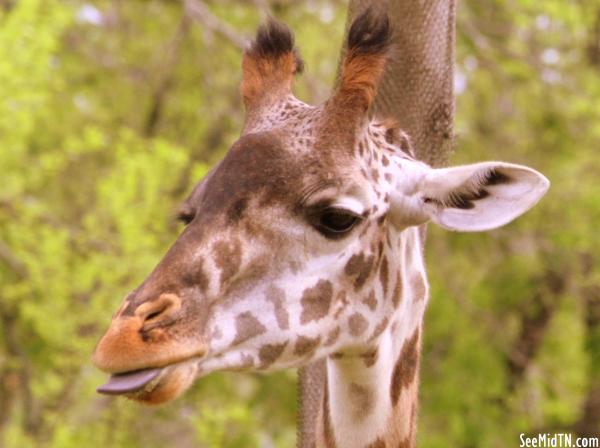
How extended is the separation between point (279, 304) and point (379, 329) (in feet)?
1.39

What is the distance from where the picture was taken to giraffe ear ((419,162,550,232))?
3.50 m

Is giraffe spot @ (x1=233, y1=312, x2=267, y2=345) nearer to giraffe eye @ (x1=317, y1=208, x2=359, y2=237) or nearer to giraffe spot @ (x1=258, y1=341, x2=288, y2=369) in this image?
giraffe spot @ (x1=258, y1=341, x2=288, y2=369)

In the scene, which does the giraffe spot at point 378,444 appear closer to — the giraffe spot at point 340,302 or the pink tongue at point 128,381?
the giraffe spot at point 340,302

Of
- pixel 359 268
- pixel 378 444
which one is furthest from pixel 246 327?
pixel 378 444

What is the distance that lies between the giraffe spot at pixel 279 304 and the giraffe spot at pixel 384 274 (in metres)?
0.40

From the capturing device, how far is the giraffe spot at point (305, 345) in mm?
3410

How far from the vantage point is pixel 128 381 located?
2.96 m

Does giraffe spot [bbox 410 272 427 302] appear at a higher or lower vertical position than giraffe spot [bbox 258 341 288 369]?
higher

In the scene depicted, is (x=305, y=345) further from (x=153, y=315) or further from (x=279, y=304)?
(x=153, y=315)

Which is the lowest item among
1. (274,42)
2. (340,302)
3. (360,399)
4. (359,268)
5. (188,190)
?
(360,399)

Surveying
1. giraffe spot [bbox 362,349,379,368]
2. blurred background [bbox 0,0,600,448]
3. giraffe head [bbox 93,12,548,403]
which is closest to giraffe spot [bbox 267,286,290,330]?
giraffe head [bbox 93,12,548,403]

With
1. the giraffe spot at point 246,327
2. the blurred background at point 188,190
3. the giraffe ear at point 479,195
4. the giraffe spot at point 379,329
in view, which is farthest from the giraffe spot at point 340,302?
the blurred background at point 188,190

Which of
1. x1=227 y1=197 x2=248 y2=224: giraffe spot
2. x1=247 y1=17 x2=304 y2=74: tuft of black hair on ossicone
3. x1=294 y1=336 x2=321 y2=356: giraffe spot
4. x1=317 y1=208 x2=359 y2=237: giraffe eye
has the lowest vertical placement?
x1=294 y1=336 x2=321 y2=356: giraffe spot

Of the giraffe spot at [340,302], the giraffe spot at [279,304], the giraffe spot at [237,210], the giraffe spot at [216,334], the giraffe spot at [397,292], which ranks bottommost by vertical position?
the giraffe spot at [216,334]
